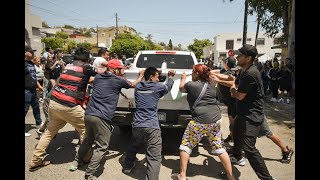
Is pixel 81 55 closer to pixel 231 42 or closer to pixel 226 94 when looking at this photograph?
pixel 226 94

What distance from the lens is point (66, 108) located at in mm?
4219

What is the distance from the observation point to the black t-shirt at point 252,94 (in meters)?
3.65

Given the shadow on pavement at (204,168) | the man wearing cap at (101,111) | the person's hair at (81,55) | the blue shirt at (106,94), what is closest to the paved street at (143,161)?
the shadow on pavement at (204,168)

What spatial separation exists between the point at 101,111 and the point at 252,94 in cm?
215

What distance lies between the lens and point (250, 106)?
3.77 metres

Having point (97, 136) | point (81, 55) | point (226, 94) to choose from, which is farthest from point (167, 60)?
point (97, 136)

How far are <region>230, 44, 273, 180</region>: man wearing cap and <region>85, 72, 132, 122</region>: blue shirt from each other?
5.58ft

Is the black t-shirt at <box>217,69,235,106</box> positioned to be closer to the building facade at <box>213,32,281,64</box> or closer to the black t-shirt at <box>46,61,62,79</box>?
the black t-shirt at <box>46,61,62,79</box>

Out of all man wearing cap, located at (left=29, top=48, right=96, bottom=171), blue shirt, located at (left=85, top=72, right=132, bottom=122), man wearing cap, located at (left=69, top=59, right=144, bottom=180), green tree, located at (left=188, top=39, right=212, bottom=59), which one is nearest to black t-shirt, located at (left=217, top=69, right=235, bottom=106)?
man wearing cap, located at (left=69, top=59, right=144, bottom=180)
